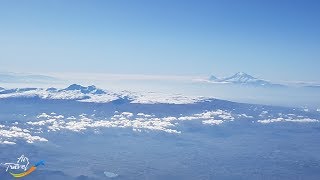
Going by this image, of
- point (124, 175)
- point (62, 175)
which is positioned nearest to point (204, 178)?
point (124, 175)

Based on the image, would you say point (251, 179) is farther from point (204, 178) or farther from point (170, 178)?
point (170, 178)

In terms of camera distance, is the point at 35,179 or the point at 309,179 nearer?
the point at 35,179

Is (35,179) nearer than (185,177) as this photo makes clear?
Yes

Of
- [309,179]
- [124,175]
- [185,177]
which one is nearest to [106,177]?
[124,175]

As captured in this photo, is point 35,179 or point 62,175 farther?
point 62,175

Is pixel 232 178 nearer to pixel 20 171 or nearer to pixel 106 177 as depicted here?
pixel 106 177

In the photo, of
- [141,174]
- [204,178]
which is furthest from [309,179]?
[141,174]

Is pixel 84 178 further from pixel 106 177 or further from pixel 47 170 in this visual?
pixel 47 170
